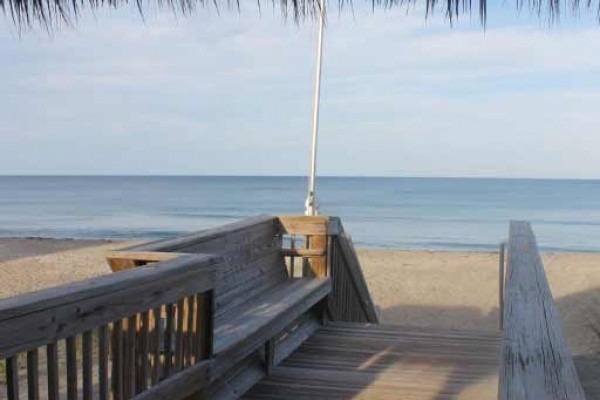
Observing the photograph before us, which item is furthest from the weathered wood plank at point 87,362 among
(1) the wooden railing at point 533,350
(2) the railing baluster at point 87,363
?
(1) the wooden railing at point 533,350

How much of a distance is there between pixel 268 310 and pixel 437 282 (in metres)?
11.4

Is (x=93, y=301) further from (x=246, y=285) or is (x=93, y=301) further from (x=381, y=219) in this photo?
(x=381, y=219)

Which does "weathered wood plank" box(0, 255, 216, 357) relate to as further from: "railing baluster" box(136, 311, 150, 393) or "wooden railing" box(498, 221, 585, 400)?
"wooden railing" box(498, 221, 585, 400)

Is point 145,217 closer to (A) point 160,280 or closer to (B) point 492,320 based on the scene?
(B) point 492,320

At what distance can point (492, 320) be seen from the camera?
483 inches

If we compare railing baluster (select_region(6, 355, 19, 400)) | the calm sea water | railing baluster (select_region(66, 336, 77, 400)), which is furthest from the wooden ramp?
the calm sea water

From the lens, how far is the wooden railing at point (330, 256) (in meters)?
6.63

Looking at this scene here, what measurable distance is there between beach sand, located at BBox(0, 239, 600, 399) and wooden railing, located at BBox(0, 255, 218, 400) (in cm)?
360

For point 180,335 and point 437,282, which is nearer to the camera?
point 180,335

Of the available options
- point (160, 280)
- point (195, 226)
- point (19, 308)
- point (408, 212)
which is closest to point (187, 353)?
point (160, 280)

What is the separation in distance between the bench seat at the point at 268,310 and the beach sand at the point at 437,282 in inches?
88.3

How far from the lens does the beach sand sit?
11.8 meters

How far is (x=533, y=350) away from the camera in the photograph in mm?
2068

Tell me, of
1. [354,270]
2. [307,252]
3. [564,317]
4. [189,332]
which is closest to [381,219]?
[564,317]
